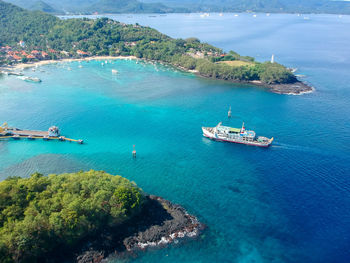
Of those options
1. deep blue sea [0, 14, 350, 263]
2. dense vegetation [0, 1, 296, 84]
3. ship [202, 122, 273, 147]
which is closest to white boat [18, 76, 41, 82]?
deep blue sea [0, 14, 350, 263]

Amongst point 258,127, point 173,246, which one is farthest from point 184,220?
point 258,127

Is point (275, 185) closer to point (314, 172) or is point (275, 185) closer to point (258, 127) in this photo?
point (314, 172)

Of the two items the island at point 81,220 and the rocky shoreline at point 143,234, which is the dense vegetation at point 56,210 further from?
the rocky shoreline at point 143,234

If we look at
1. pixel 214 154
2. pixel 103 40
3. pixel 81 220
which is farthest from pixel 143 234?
pixel 103 40

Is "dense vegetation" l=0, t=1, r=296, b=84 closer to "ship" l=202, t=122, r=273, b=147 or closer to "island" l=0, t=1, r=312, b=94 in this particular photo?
"island" l=0, t=1, r=312, b=94

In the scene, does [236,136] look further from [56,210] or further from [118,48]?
[118,48]

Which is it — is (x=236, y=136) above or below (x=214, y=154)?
above
